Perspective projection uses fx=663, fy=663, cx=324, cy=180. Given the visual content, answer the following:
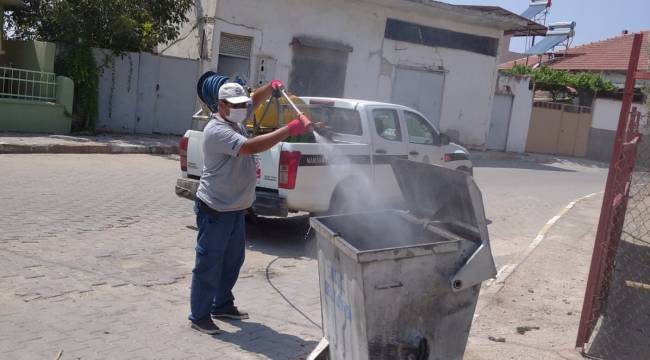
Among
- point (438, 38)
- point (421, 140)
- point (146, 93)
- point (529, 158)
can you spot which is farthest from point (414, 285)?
point (529, 158)

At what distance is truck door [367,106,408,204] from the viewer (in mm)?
8258

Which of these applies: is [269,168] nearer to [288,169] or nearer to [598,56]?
[288,169]

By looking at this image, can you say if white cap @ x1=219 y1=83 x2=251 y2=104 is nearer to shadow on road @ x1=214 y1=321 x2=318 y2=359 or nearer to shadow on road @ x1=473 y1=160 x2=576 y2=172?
shadow on road @ x1=214 y1=321 x2=318 y2=359

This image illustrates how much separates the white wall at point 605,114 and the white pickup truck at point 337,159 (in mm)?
20967

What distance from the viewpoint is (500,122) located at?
1036 inches

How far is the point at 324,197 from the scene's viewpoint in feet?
25.2

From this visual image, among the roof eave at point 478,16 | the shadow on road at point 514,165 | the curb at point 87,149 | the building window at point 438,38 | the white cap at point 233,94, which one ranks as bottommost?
the curb at point 87,149

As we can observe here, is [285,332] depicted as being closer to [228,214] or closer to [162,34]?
[228,214]

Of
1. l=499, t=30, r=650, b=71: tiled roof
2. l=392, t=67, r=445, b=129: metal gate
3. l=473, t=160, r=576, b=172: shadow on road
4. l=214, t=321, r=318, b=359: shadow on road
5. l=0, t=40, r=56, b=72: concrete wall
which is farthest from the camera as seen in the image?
l=499, t=30, r=650, b=71: tiled roof

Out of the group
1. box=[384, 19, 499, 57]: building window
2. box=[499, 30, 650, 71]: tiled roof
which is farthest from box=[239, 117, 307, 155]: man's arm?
box=[499, 30, 650, 71]: tiled roof

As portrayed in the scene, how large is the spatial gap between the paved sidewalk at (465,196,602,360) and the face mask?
2.38 meters

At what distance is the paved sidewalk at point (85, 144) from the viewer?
1352 centimetres

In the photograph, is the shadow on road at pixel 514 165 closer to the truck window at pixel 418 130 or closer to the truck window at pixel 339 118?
the truck window at pixel 418 130

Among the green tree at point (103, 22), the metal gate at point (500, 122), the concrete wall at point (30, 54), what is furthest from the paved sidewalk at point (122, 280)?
the metal gate at point (500, 122)
